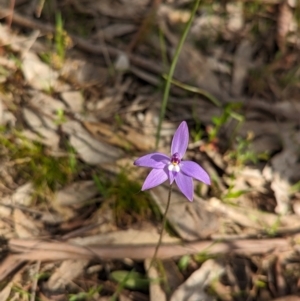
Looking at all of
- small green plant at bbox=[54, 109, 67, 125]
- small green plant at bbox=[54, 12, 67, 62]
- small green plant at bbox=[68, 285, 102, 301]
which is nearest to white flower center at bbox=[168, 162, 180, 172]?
small green plant at bbox=[68, 285, 102, 301]

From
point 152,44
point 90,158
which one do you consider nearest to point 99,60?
point 152,44

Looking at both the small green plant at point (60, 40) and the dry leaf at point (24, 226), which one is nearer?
the dry leaf at point (24, 226)

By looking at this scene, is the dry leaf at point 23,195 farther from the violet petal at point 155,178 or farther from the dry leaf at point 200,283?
the violet petal at point 155,178

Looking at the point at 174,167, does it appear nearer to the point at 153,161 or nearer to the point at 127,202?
the point at 153,161

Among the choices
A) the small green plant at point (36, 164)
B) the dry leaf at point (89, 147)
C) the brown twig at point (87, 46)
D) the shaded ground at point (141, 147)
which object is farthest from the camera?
the brown twig at point (87, 46)

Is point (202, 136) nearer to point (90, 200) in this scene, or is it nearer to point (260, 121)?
point (260, 121)

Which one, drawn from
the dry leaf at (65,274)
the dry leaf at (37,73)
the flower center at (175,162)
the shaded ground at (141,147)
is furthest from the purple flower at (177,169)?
the dry leaf at (37,73)

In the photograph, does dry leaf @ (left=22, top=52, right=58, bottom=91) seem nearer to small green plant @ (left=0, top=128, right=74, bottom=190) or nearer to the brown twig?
the brown twig
